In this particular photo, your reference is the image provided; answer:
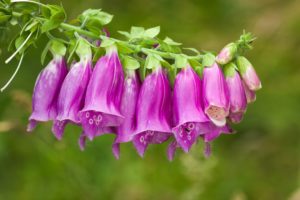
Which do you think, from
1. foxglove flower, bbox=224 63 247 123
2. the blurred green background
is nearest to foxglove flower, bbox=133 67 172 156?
foxglove flower, bbox=224 63 247 123

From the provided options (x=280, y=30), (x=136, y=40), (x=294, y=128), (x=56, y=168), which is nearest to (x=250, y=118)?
(x=294, y=128)

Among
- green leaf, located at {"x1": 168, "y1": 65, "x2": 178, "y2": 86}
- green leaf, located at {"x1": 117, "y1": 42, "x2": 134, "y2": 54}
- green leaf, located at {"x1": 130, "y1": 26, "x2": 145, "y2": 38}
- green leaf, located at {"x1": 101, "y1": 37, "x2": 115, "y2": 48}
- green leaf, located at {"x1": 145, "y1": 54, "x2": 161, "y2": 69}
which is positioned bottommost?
green leaf, located at {"x1": 168, "y1": 65, "x2": 178, "y2": 86}

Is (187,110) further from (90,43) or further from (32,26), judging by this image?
(32,26)

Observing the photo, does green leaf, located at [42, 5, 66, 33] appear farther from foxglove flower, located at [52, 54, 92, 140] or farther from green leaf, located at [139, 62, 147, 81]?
green leaf, located at [139, 62, 147, 81]

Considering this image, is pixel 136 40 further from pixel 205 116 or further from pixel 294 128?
pixel 294 128

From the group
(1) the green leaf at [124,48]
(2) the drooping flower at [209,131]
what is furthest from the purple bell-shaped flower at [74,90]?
(2) the drooping flower at [209,131]

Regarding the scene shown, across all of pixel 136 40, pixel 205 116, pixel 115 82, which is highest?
pixel 136 40

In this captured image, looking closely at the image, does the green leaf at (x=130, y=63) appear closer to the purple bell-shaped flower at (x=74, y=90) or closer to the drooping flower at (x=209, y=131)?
the purple bell-shaped flower at (x=74, y=90)
